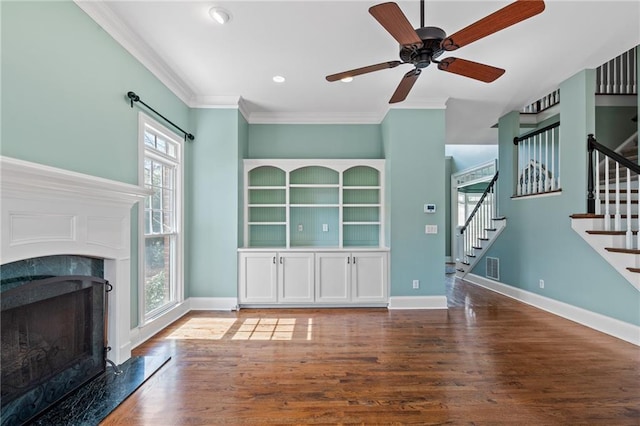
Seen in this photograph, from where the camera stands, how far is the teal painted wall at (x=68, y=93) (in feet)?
5.74

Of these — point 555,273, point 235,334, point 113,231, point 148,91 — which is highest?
point 148,91

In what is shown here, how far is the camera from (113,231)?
2.34 metres

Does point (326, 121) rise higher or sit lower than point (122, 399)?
higher

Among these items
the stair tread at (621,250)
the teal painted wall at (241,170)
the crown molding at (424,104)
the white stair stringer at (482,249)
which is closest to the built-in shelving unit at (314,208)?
the teal painted wall at (241,170)

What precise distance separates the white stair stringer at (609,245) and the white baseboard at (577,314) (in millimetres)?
480

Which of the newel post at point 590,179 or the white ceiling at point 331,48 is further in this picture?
the newel post at point 590,179

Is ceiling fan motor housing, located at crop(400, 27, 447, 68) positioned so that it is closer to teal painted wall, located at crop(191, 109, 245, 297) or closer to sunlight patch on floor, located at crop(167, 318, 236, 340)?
teal painted wall, located at crop(191, 109, 245, 297)

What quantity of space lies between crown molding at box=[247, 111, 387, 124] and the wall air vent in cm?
326

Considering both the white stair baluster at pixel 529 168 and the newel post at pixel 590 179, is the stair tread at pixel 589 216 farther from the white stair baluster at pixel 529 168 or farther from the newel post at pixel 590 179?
the white stair baluster at pixel 529 168

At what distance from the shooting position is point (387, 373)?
2.39 m

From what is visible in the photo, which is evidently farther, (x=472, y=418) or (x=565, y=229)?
(x=565, y=229)

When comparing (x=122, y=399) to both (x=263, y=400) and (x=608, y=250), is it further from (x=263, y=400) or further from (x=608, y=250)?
(x=608, y=250)

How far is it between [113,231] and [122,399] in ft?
4.02

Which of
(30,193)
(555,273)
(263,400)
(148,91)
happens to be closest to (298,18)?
(148,91)
